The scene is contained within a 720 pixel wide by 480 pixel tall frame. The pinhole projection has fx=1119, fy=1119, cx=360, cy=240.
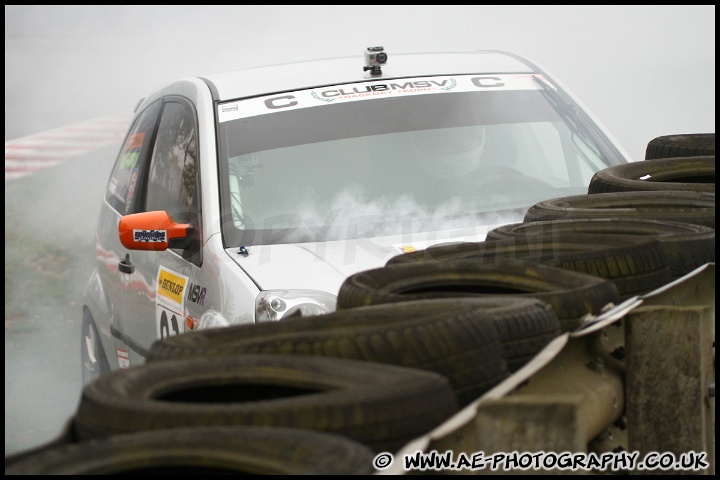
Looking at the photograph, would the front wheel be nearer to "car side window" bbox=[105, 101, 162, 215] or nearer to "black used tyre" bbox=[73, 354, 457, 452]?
"car side window" bbox=[105, 101, 162, 215]

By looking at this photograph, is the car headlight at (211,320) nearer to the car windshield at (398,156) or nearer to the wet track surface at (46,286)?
the car windshield at (398,156)

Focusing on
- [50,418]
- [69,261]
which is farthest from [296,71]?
[69,261]

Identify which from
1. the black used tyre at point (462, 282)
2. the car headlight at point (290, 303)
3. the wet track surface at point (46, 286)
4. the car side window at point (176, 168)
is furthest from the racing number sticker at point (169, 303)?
the black used tyre at point (462, 282)

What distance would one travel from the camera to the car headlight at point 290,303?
3.60m

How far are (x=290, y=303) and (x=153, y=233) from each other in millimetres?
906

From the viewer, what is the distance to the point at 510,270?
9.33ft

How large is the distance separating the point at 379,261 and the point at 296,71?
158cm

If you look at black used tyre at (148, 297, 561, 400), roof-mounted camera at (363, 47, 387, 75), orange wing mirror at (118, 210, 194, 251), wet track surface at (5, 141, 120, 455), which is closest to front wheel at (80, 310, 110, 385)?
wet track surface at (5, 141, 120, 455)

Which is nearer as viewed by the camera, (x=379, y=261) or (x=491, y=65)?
(x=379, y=261)

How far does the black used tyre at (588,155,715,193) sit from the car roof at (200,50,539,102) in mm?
1149

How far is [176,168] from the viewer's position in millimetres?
4855

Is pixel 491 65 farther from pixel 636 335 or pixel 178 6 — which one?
pixel 178 6

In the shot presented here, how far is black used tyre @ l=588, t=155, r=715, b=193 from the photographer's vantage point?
403 centimetres

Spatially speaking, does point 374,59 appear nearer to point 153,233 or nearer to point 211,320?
point 153,233
